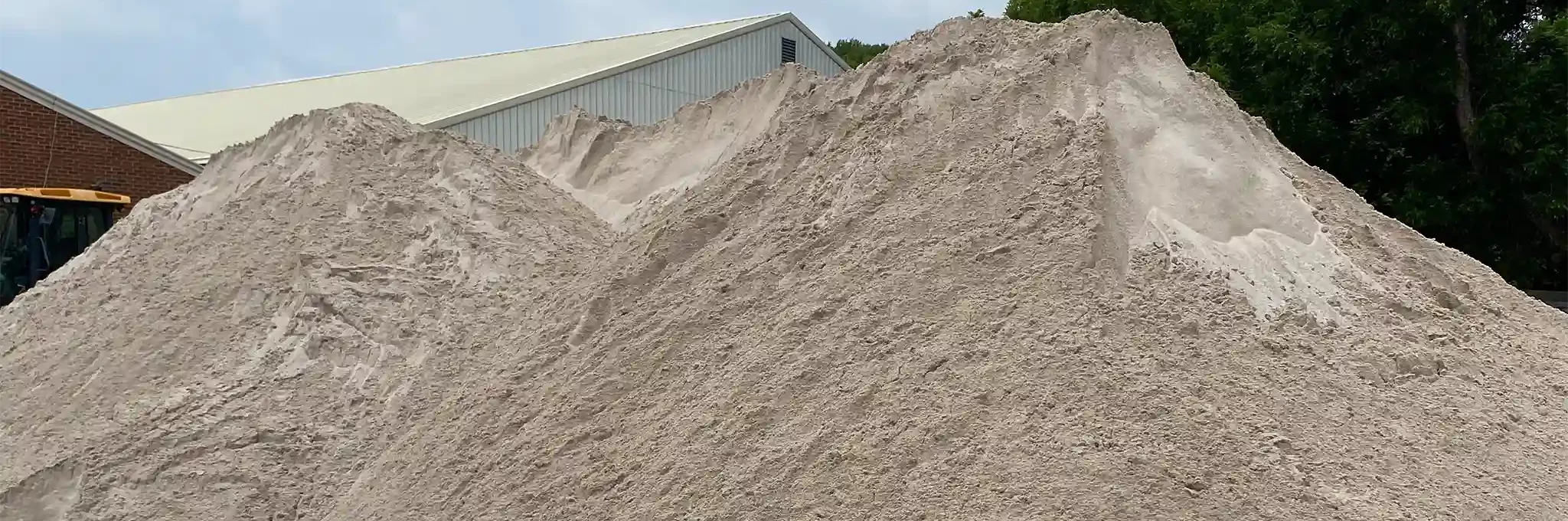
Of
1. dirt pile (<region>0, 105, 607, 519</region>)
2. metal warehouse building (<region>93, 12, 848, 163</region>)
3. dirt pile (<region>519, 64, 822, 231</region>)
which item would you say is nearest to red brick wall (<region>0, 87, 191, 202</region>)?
metal warehouse building (<region>93, 12, 848, 163</region>)

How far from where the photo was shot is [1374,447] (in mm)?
4664

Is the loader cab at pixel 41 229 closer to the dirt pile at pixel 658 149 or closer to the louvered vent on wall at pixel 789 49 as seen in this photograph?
the dirt pile at pixel 658 149

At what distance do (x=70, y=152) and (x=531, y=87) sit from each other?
340 inches

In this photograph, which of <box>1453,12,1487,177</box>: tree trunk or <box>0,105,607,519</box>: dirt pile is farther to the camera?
<box>1453,12,1487,177</box>: tree trunk

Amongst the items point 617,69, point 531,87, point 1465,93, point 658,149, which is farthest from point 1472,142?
point 531,87

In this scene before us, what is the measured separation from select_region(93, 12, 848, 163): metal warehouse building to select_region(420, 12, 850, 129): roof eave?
2 cm

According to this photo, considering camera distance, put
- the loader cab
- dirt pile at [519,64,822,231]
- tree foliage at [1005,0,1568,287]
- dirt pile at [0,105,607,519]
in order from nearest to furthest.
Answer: dirt pile at [0,105,607,519] < dirt pile at [519,64,822,231] < tree foliage at [1005,0,1568,287] < the loader cab

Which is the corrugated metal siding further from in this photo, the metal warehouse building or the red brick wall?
the red brick wall

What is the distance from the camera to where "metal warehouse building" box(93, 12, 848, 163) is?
2430cm

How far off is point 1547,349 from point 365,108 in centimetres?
792

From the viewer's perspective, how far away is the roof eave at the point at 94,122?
2222 centimetres

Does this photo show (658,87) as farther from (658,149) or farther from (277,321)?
(277,321)

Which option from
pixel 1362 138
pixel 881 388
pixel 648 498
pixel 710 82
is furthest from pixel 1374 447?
pixel 710 82

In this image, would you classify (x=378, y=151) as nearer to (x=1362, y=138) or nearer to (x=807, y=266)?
Answer: (x=807, y=266)
